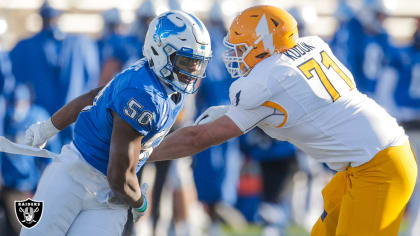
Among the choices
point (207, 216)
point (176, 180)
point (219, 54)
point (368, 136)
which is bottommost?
point (207, 216)

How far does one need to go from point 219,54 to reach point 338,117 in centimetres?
288

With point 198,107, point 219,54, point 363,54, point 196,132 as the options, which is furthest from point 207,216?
point 196,132

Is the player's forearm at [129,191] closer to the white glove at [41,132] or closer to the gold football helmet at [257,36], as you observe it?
the white glove at [41,132]

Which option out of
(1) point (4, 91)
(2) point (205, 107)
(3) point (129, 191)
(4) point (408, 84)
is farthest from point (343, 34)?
(3) point (129, 191)

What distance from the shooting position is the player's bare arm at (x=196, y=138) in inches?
166

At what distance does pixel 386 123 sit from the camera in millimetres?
4328

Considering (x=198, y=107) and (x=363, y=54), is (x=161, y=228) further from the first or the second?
(x=363, y=54)

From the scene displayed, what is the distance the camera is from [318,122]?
4.24 m

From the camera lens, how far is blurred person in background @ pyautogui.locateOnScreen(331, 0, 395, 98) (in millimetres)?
7656

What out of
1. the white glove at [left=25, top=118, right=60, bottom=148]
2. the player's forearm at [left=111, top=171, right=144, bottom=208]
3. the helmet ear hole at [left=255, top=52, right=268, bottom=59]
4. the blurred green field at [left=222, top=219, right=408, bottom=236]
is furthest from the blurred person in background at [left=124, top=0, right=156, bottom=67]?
the player's forearm at [left=111, top=171, right=144, bottom=208]

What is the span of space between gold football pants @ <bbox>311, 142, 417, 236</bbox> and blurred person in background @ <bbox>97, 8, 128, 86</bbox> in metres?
2.92

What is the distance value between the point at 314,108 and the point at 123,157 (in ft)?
3.42

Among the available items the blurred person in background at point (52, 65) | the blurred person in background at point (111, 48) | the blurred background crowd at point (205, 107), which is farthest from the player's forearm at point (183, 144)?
the blurred person in background at point (52, 65)

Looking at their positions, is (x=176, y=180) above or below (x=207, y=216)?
above
